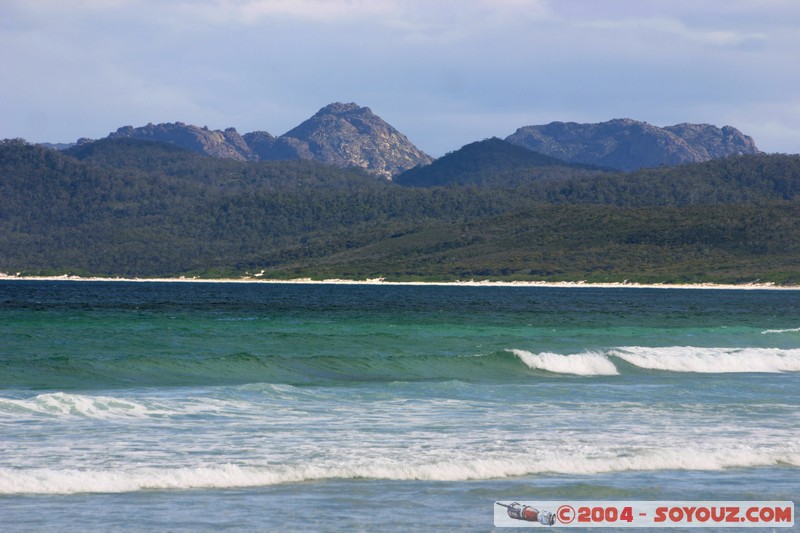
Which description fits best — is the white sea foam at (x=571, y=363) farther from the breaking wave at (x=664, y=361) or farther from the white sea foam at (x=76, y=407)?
the white sea foam at (x=76, y=407)

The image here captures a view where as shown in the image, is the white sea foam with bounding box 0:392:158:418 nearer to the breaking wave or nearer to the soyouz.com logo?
the soyouz.com logo

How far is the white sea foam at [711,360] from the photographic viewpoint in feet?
125

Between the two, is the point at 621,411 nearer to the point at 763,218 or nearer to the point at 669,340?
the point at 669,340

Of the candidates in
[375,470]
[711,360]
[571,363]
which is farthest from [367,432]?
[711,360]

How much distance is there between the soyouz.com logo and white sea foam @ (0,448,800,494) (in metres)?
2.23

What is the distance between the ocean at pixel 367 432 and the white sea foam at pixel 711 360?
116 millimetres

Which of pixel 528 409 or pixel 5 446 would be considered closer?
pixel 5 446

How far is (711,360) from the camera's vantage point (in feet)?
128

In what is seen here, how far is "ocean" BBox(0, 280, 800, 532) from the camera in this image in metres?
15.3

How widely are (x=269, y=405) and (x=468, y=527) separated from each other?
1173 centimetres

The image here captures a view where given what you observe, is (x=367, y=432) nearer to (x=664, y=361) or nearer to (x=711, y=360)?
(x=664, y=361)

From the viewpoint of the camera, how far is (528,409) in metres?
25.0

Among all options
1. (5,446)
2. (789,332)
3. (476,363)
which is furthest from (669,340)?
(5,446)

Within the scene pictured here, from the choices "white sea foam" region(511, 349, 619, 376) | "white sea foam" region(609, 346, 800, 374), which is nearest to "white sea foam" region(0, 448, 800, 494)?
Answer: "white sea foam" region(511, 349, 619, 376)
